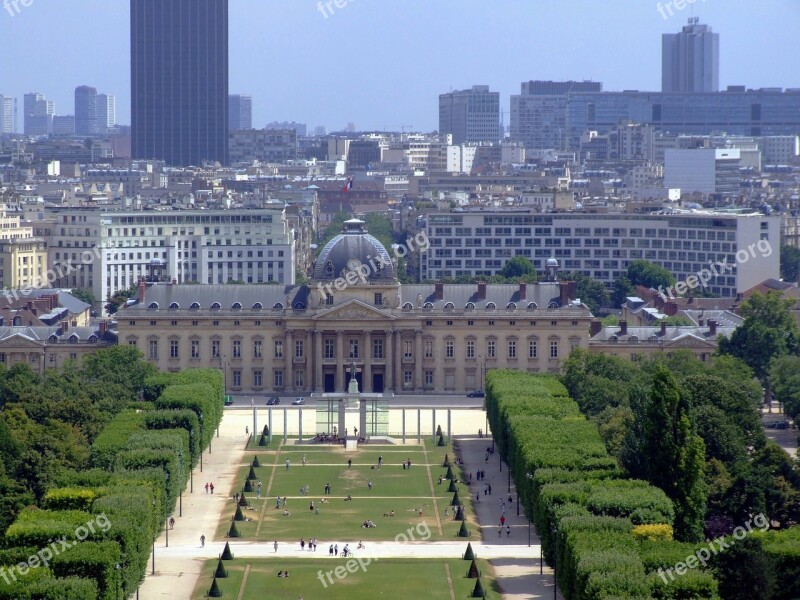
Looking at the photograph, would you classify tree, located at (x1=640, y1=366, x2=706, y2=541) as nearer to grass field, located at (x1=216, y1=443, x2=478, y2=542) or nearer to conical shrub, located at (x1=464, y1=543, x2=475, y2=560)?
conical shrub, located at (x1=464, y1=543, x2=475, y2=560)

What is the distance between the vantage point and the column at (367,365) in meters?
160

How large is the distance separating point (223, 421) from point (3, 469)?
39.9 metres

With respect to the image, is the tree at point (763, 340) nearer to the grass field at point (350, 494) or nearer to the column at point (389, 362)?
the column at point (389, 362)

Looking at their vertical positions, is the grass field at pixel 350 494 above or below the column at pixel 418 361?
below

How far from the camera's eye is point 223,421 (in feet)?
484

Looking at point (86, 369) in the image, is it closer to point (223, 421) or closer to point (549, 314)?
point (223, 421)

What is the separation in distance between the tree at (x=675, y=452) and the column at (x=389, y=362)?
2277 inches

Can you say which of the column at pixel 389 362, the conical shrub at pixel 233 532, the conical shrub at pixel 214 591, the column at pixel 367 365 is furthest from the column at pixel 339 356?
the conical shrub at pixel 214 591

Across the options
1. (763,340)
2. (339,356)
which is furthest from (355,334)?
(763,340)

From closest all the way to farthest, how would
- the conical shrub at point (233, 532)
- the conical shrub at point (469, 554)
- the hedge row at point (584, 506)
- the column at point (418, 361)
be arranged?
the hedge row at point (584, 506)
the conical shrub at point (469, 554)
the conical shrub at point (233, 532)
the column at point (418, 361)

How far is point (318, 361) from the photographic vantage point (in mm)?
160625

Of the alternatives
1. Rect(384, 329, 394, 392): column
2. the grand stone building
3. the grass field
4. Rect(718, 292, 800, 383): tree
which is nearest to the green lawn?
the grass field

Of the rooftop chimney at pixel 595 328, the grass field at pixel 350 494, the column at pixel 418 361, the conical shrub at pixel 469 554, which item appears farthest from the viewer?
the rooftop chimney at pixel 595 328

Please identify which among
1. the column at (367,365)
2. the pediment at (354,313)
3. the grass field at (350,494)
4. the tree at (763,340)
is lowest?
the grass field at (350,494)
